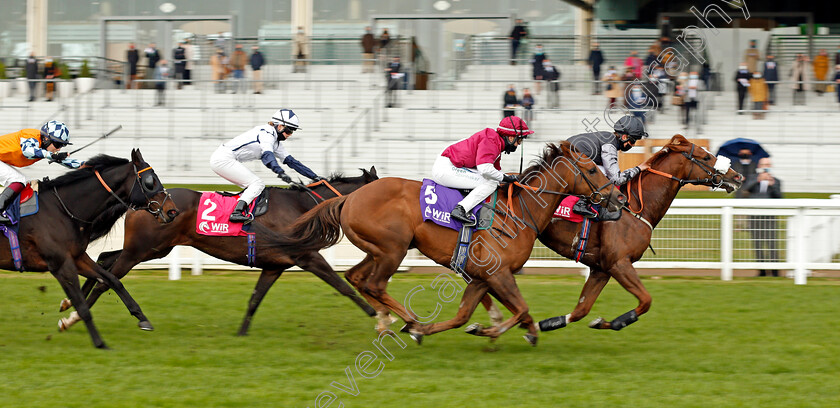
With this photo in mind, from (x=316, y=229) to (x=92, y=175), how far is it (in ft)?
5.50

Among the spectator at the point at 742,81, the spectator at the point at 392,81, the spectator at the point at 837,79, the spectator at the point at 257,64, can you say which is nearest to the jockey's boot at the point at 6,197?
the spectator at the point at 392,81

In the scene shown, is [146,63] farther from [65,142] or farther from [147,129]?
[65,142]

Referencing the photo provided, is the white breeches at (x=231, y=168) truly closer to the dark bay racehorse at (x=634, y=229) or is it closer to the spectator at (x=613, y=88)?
the dark bay racehorse at (x=634, y=229)

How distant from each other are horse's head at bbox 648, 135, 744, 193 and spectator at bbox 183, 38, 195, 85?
12.3 meters

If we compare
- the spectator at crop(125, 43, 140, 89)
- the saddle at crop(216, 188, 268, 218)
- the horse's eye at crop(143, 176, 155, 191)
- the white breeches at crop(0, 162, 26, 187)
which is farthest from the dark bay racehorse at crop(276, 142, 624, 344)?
the spectator at crop(125, 43, 140, 89)

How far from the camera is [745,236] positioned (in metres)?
9.63

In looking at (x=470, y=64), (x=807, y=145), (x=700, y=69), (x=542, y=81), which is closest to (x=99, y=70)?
(x=470, y=64)

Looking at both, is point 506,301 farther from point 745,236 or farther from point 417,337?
point 745,236

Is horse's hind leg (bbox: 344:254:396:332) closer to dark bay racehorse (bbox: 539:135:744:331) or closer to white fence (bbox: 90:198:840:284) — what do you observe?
dark bay racehorse (bbox: 539:135:744:331)

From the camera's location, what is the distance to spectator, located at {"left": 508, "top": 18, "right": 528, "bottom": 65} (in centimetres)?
1691

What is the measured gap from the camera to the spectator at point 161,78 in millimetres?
17047

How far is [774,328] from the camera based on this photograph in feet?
22.7

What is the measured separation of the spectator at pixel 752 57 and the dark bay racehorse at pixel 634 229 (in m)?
9.62

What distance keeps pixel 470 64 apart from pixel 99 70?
7.86 metres
